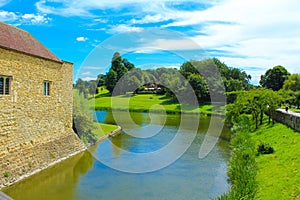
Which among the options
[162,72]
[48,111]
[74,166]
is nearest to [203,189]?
[74,166]

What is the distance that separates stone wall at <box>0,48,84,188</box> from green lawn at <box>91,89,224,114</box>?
34.9 metres

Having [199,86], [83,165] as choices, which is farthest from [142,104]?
[83,165]

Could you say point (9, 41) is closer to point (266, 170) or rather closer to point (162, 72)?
point (266, 170)

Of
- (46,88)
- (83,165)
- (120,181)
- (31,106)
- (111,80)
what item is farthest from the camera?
(111,80)

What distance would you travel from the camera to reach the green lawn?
54.5 metres

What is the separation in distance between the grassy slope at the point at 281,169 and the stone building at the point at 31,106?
10950 millimetres

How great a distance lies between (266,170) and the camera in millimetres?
14156

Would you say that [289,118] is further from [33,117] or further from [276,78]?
[276,78]

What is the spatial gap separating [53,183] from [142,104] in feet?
149

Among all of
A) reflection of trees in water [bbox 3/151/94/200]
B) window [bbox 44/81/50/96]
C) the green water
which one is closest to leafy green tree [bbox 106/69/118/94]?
the green water

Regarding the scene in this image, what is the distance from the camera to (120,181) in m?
14.5

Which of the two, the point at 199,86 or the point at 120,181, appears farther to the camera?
the point at 199,86

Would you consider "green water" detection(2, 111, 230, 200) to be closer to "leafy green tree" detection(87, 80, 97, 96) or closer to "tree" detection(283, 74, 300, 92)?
"leafy green tree" detection(87, 80, 97, 96)

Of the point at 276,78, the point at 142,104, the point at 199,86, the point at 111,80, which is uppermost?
the point at 276,78
